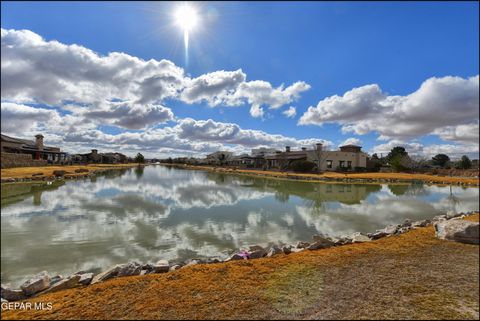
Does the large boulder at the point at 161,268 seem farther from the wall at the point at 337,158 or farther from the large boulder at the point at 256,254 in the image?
the wall at the point at 337,158

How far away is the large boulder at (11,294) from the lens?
11.2ft

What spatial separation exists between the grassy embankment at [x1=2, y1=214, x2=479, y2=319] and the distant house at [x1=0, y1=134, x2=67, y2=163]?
246 cm

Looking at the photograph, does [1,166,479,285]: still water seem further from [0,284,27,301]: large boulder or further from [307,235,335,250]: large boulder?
[307,235,335,250]: large boulder

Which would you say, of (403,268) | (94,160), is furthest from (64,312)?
(94,160)

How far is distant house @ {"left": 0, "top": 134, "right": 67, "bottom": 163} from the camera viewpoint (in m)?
3.95

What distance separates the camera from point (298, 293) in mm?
3510

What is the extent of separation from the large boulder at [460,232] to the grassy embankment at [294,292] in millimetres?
1044

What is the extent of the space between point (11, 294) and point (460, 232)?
9.06m

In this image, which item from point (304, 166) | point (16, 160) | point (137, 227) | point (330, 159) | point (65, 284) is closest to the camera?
point (65, 284)

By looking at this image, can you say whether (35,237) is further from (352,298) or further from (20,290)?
(352,298)

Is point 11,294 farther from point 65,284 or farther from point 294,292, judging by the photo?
point 294,292

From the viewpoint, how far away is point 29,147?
521 cm

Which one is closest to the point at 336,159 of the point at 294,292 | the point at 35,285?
the point at 294,292

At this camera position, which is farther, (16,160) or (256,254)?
(256,254)
